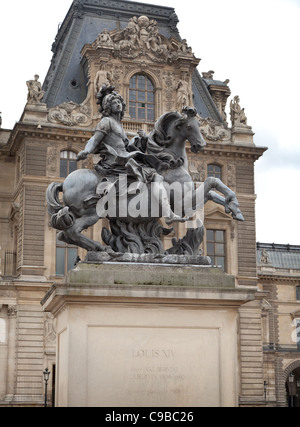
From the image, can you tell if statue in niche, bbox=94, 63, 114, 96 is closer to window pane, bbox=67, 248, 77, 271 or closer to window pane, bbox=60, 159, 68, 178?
window pane, bbox=60, 159, 68, 178

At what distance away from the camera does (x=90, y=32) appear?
44750 millimetres

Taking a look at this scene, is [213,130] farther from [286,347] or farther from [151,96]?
[286,347]

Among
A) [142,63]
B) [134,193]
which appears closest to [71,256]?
[142,63]

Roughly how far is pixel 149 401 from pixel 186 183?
295 centimetres

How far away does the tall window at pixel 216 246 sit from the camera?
4125 centimetres

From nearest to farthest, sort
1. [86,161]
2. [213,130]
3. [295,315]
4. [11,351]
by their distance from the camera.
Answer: [11,351] < [86,161] < [213,130] < [295,315]

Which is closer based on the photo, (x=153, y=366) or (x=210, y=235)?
(x=153, y=366)

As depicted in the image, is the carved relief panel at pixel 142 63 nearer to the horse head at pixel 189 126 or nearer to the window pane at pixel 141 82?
the window pane at pixel 141 82

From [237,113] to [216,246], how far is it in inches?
319

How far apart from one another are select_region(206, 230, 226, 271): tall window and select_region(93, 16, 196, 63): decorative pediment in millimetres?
9926

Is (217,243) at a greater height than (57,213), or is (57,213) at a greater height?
(217,243)

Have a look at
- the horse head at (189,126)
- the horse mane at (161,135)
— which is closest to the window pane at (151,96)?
the horse mane at (161,135)
